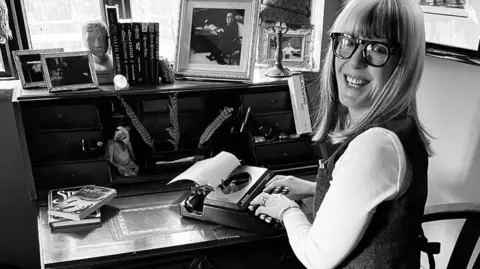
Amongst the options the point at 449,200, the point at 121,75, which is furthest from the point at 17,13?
the point at 449,200

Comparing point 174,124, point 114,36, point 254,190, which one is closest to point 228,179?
point 254,190

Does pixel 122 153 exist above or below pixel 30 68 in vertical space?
below

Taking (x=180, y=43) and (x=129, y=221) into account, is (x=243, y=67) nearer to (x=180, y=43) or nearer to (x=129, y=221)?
(x=180, y=43)

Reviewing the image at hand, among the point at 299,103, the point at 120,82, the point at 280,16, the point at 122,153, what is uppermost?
the point at 280,16

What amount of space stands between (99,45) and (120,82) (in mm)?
176

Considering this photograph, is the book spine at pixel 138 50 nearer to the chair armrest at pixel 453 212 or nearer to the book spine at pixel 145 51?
the book spine at pixel 145 51

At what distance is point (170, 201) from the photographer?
61.0 inches

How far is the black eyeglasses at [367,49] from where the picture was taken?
97 cm

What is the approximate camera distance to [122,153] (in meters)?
1.67

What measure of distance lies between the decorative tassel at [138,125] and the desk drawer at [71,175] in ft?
0.56

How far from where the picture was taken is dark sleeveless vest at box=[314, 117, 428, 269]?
3.21 ft

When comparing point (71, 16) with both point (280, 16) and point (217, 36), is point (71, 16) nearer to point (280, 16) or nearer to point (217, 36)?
point (217, 36)

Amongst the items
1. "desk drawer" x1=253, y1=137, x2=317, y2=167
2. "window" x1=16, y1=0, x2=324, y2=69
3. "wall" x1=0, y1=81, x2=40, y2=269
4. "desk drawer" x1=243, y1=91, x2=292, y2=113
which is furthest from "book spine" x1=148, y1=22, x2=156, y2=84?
"wall" x1=0, y1=81, x2=40, y2=269

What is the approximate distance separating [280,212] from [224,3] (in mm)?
844
